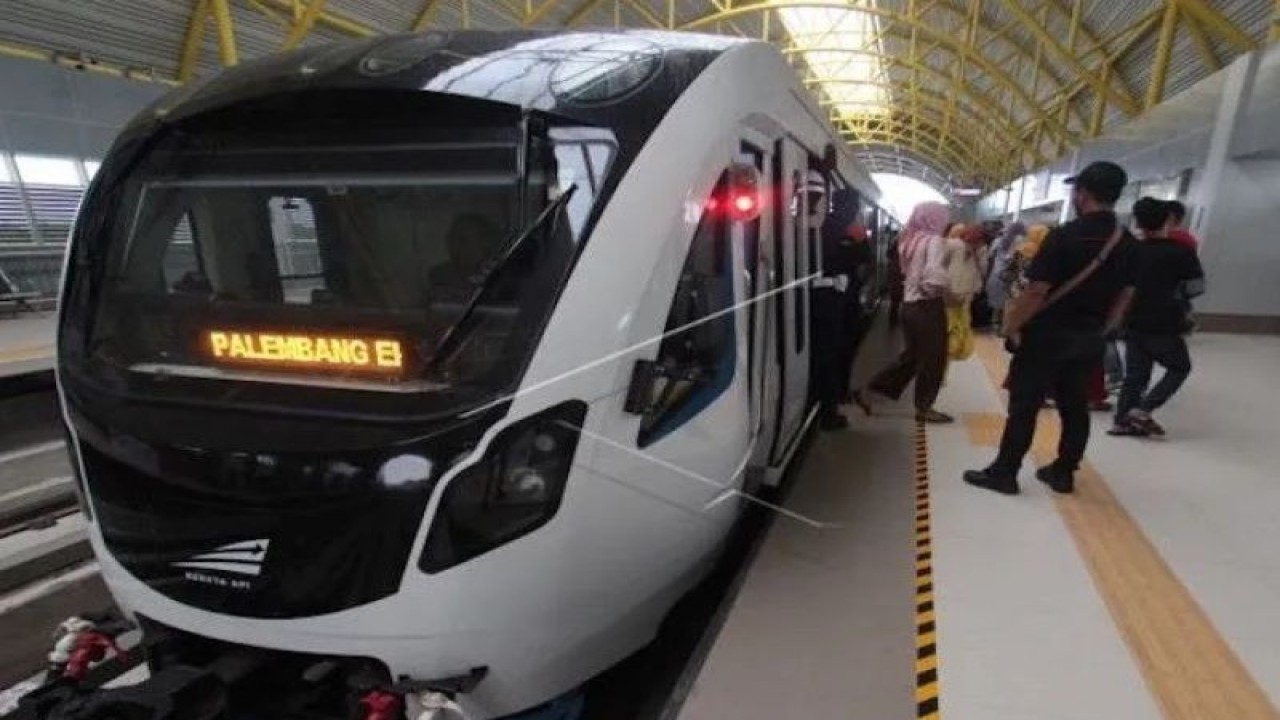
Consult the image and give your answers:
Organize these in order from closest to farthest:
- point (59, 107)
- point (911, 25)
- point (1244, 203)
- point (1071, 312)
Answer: point (1071, 312) < point (1244, 203) < point (59, 107) < point (911, 25)

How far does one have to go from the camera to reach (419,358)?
197 cm

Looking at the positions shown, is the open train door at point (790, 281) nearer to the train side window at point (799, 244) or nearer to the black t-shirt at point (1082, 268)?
the train side window at point (799, 244)

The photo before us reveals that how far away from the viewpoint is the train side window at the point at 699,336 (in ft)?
7.08

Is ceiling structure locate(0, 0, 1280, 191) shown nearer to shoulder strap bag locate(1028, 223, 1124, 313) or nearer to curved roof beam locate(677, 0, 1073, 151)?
curved roof beam locate(677, 0, 1073, 151)

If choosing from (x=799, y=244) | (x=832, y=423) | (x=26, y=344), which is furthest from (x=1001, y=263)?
(x=26, y=344)

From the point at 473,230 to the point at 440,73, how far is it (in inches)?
19.6

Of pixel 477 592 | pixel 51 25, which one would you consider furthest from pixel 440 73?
pixel 51 25

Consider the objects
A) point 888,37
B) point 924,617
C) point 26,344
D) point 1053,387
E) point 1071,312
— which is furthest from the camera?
point 888,37

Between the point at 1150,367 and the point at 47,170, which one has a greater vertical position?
the point at 47,170

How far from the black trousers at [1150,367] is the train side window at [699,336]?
404 centimetres

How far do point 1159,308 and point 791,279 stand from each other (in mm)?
3193

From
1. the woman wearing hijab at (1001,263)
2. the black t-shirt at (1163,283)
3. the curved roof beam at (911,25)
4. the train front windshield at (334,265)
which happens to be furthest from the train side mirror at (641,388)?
the curved roof beam at (911,25)

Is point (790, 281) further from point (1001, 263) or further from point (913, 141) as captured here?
point (913, 141)

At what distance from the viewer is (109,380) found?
85.7 inches
